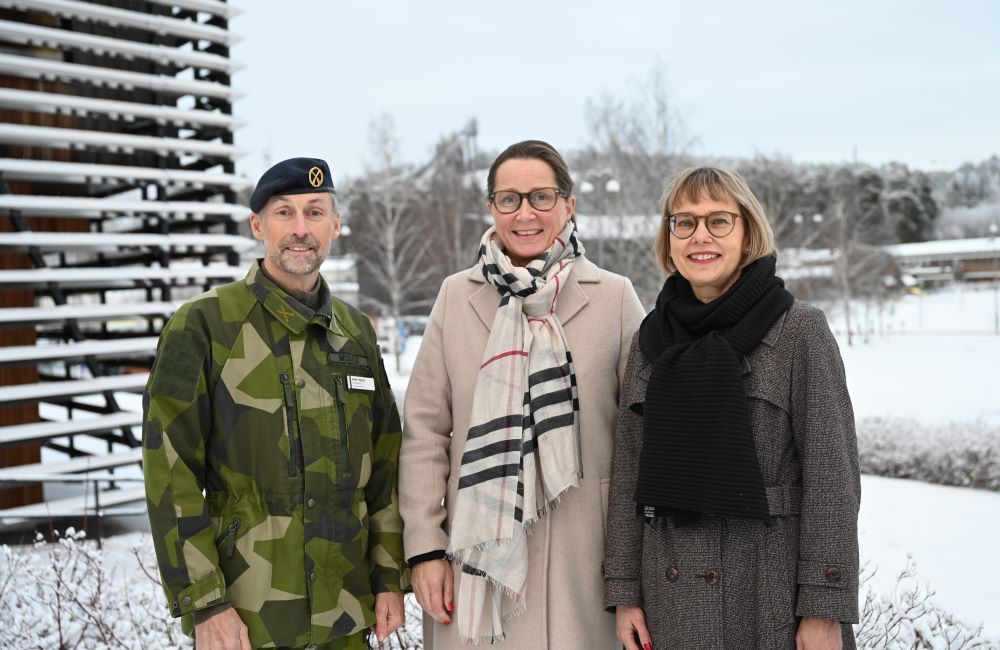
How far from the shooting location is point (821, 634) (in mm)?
2385

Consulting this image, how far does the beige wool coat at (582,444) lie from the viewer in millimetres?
3033

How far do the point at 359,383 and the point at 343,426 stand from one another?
0.19 meters

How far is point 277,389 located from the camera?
290cm

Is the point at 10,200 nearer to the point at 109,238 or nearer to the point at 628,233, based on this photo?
the point at 109,238

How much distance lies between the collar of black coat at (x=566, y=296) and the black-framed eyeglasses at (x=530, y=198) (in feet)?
0.96

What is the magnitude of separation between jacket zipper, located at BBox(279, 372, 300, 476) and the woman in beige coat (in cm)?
49

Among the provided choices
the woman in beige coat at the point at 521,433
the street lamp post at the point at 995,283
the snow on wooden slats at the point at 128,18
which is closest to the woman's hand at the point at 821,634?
the woman in beige coat at the point at 521,433

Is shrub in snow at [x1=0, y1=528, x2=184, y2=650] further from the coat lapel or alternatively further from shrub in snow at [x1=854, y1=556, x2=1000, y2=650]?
shrub in snow at [x1=854, y1=556, x2=1000, y2=650]

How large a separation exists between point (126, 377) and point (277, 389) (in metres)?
6.66

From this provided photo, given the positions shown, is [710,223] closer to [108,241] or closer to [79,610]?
[79,610]

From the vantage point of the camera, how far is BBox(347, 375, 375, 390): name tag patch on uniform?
3.07m

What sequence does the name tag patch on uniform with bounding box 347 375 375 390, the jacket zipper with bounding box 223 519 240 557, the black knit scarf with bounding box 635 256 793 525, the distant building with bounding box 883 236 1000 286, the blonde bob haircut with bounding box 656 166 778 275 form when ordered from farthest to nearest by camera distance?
the distant building with bounding box 883 236 1000 286 → the name tag patch on uniform with bounding box 347 375 375 390 → the jacket zipper with bounding box 223 519 240 557 → the blonde bob haircut with bounding box 656 166 778 275 → the black knit scarf with bounding box 635 256 793 525

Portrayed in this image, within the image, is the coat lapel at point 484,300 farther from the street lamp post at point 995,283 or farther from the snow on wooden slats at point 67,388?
the street lamp post at point 995,283

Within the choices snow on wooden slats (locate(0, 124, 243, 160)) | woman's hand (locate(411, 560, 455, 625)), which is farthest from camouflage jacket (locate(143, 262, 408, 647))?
snow on wooden slats (locate(0, 124, 243, 160))
